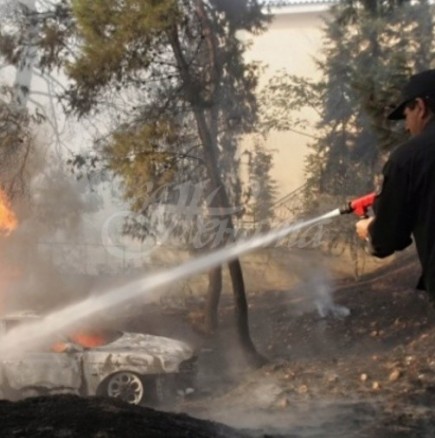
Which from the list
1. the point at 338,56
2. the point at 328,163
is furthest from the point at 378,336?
the point at 338,56

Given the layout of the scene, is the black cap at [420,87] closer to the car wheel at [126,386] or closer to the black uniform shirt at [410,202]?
the black uniform shirt at [410,202]

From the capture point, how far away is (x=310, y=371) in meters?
11.2

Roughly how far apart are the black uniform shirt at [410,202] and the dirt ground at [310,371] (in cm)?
230

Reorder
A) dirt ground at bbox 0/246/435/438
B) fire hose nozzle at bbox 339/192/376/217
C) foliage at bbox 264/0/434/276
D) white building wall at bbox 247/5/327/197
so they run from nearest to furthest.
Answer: fire hose nozzle at bbox 339/192/376/217 → dirt ground at bbox 0/246/435/438 → foliage at bbox 264/0/434/276 → white building wall at bbox 247/5/327/197

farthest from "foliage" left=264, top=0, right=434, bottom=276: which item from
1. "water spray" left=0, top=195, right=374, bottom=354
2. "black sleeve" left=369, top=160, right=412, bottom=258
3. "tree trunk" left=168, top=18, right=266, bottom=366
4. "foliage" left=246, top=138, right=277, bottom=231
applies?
"black sleeve" left=369, top=160, right=412, bottom=258

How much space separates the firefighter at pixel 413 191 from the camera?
3.08m

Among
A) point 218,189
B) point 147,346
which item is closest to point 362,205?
point 147,346

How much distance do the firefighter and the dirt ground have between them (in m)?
2.28

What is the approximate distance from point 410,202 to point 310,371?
8.49 metres

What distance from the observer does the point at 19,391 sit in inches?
392

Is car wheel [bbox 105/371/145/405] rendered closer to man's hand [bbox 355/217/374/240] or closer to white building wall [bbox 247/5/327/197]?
man's hand [bbox 355/217/374/240]

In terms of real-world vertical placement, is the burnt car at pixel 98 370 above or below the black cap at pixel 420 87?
below

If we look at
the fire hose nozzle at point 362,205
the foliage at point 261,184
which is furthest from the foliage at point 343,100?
the fire hose nozzle at point 362,205

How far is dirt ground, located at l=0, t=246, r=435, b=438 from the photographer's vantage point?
543cm
